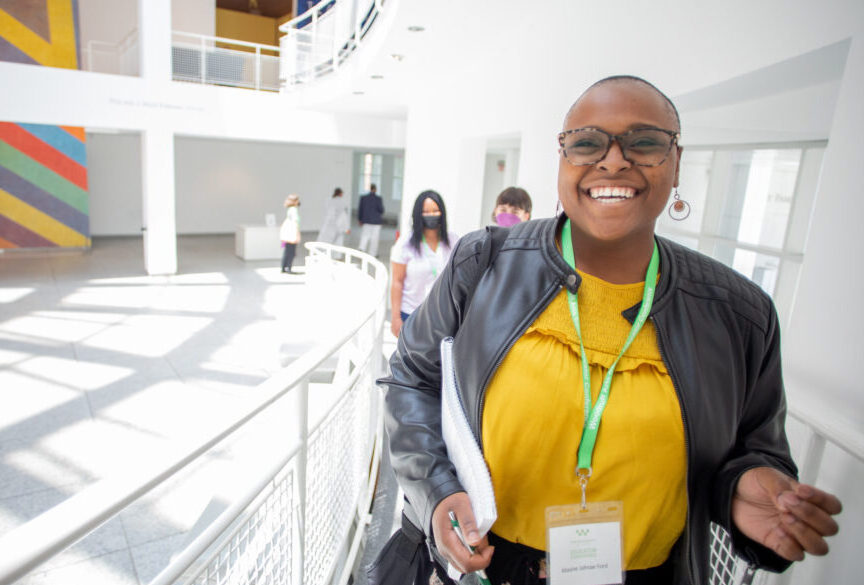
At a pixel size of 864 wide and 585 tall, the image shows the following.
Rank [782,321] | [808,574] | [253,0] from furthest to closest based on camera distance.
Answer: [253,0] → [782,321] → [808,574]

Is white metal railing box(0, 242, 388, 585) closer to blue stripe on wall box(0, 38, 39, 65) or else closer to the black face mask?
the black face mask

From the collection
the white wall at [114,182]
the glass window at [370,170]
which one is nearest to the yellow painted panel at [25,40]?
the white wall at [114,182]

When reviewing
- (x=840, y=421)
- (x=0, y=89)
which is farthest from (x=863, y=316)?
(x=0, y=89)

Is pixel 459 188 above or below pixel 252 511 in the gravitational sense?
above

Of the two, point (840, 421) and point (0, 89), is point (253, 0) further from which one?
point (840, 421)

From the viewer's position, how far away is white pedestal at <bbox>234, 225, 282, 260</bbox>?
13828 millimetres

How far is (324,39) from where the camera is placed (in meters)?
10.7

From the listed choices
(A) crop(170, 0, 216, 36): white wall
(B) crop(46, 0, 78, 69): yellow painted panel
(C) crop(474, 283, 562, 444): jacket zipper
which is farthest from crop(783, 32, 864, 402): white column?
(A) crop(170, 0, 216, 36): white wall

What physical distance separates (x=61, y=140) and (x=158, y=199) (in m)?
4.57

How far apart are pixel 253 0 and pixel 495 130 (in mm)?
16149

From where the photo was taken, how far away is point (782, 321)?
122 inches

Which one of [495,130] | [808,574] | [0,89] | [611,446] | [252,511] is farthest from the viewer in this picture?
[0,89]

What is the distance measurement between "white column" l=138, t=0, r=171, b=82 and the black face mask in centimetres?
905

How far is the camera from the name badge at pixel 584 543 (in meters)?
1.17
